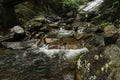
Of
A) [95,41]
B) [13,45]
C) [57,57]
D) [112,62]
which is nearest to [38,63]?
[57,57]

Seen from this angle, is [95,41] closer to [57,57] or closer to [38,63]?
[57,57]

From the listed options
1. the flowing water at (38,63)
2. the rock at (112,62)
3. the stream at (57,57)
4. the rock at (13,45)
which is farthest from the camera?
the rock at (13,45)

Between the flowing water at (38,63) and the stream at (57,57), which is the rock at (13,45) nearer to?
the stream at (57,57)

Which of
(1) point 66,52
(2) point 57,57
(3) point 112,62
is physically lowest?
(3) point 112,62

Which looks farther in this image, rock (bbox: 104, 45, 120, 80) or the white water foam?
the white water foam

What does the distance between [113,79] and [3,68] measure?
15.4ft

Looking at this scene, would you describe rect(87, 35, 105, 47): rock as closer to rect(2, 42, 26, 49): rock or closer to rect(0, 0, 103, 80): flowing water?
Answer: rect(0, 0, 103, 80): flowing water

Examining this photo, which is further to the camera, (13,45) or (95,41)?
(13,45)

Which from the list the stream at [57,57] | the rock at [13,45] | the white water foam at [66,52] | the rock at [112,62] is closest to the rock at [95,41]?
the stream at [57,57]

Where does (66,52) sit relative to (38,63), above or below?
above

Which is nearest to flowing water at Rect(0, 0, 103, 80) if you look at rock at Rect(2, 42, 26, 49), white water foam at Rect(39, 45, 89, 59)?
white water foam at Rect(39, 45, 89, 59)

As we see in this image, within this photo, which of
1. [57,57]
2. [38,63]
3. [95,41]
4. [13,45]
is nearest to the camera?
[38,63]

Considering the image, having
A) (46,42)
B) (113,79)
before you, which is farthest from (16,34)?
(113,79)

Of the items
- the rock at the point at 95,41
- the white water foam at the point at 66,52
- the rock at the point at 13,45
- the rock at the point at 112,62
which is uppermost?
the rock at the point at 13,45
